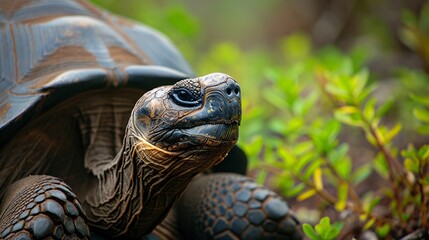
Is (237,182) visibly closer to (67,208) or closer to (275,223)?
(275,223)

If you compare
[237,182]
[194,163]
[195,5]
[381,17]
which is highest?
[194,163]

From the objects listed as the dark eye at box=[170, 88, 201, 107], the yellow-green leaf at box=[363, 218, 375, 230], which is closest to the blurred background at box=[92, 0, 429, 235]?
the yellow-green leaf at box=[363, 218, 375, 230]

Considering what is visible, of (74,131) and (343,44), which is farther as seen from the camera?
(343,44)

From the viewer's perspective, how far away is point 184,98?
66.8 inches

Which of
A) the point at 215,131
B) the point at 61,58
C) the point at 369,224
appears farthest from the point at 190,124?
the point at 369,224

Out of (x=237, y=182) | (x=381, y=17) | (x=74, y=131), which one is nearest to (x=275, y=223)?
(x=237, y=182)

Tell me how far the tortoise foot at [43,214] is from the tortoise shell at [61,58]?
0.25 m

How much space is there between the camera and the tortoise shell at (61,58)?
1958 mm

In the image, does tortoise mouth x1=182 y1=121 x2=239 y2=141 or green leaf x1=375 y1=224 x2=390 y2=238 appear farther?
green leaf x1=375 y1=224 x2=390 y2=238

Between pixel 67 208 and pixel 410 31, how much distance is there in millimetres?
3236

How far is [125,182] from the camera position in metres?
1.89

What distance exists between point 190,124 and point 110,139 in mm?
671

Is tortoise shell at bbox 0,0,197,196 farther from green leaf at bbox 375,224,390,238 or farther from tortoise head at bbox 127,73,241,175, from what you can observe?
green leaf at bbox 375,224,390,238

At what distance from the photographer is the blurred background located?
2.71 m
